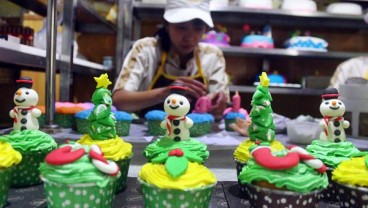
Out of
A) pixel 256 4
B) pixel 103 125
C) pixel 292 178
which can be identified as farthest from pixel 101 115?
pixel 256 4

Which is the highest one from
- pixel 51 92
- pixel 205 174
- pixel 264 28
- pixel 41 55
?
pixel 264 28

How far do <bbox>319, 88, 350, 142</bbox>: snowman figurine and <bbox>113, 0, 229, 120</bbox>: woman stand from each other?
109 centimetres

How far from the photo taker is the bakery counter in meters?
1.10

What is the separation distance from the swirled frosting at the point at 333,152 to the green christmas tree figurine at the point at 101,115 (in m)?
0.70

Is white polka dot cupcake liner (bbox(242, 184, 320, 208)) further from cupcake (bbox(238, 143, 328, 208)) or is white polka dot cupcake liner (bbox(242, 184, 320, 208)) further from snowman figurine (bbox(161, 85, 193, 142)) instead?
snowman figurine (bbox(161, 85, 193, 142))

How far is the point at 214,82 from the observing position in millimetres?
2855

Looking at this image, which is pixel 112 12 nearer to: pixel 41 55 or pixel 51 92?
pixel 41 55

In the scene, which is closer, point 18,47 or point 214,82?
point 18,47

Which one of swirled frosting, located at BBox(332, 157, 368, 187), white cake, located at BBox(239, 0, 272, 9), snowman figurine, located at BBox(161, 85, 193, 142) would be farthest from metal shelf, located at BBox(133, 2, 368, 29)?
swirled frosting, located at BBox(332, 157, 368, 187)

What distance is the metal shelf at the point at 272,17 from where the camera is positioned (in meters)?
3.72

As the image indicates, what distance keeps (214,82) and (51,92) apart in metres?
1.43

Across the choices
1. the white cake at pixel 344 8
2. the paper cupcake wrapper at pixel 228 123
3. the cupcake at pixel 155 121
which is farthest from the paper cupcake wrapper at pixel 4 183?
the white cake at pixel 344 8

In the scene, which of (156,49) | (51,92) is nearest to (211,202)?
(51,92)

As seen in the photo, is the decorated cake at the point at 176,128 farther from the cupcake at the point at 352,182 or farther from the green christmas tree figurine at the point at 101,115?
the cupcake at the point at 352,182
